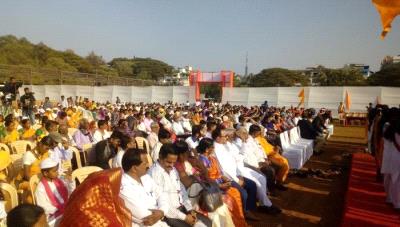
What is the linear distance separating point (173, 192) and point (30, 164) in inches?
83.6

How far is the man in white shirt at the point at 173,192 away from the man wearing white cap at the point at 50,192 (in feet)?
3.24

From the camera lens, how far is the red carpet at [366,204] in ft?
14.9

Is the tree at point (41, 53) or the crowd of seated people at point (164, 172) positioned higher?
the tree at point (41, 53)

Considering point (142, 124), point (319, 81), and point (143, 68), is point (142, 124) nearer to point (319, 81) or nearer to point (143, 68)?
point (319, 81)

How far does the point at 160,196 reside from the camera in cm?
353

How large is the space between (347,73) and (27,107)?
183ft

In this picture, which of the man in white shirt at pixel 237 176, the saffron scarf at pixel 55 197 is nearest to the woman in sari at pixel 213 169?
the man in white shirt at pixel 237 176

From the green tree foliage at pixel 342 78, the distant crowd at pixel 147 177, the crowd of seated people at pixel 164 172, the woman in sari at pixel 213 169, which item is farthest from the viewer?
the green tree foliage at pixel 342 78

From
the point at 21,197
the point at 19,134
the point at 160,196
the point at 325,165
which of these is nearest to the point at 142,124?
the point at 19,134

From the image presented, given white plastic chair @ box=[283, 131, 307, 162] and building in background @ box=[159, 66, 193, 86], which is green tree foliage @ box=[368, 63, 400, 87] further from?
white plastic chair @ box=[283, 131, 307, 162]

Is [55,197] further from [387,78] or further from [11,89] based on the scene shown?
[387,78]

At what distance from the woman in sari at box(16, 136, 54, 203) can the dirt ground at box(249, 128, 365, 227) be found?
3.16 metres

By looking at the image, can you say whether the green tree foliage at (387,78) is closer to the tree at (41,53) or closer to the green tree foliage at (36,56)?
the green tree foliage at (36,56)

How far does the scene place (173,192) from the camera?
147 inches
